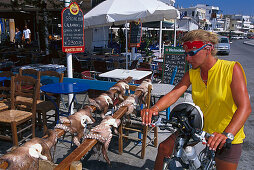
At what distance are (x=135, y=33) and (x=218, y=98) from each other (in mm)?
6397

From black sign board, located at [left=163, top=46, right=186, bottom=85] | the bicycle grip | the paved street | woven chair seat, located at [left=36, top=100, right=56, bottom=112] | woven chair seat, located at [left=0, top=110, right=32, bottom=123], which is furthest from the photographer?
black sign board, located at [left=163, top=46, right=186, bottom=85]

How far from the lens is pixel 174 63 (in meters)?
6.17

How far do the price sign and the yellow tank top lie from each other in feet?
11.3

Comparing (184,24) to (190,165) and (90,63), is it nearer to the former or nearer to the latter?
(90,63)

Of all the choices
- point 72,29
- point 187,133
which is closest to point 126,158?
point 187,133

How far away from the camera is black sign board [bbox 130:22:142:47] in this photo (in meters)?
7.81

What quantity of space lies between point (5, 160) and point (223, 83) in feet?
5.40

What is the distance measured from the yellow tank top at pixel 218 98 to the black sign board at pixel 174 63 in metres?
4.13

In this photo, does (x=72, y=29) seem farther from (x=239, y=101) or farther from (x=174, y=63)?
(x=239, y=101)

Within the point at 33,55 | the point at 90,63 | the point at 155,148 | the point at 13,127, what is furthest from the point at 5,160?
the point at 33,55

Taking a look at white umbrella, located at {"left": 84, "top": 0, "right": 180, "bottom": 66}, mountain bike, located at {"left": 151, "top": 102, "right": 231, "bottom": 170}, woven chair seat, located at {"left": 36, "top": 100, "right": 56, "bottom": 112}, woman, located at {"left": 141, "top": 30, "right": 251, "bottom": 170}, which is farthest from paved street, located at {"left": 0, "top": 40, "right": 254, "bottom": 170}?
white umbrella, located at {"left": 84, "top": 0, "right": 180, "bottom": 66}

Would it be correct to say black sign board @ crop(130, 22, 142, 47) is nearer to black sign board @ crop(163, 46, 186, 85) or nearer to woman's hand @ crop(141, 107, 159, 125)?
black sign board @ crop(163, 46, 186, 85)

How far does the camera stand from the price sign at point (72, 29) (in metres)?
4.61

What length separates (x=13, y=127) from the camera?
3254 mm
